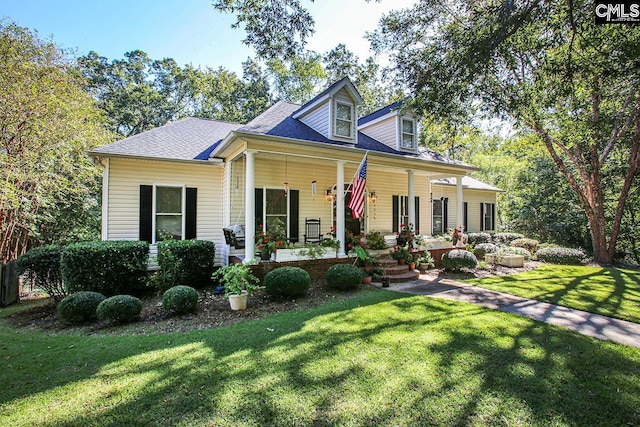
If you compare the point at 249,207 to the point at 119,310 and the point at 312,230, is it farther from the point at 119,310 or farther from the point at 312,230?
the point at 312,230

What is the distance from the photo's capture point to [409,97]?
294 inches

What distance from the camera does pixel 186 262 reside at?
767 cm

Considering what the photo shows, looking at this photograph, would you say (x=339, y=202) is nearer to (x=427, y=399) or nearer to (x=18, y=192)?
(x=427, y=399)

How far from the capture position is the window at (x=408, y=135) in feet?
37.0

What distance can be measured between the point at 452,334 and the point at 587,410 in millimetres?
1759

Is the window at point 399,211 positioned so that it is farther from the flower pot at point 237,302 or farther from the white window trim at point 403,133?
the flower pot at point 237,302

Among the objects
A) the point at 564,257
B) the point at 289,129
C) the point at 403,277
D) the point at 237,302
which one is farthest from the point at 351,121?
the point at 564,257

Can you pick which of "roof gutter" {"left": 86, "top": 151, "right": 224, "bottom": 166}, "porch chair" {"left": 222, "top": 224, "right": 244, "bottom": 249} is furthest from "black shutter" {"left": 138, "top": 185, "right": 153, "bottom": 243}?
"porch chair" {"left": 222, "top": 224, "right": 244, "bottom": 249}

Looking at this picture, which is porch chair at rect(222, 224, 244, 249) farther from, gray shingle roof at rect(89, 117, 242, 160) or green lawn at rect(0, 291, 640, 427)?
green lawn at rect(0, 291, 640, 427)

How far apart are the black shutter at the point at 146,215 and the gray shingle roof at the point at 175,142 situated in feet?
3.65

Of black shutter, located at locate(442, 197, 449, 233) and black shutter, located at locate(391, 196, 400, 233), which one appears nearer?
black shutter, located at locate(391, 196, 400, 233)

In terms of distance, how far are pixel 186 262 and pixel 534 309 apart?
803 cm

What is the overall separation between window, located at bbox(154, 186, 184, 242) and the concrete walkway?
6655 mm

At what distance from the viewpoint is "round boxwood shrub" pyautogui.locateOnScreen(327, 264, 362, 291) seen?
280 inches
